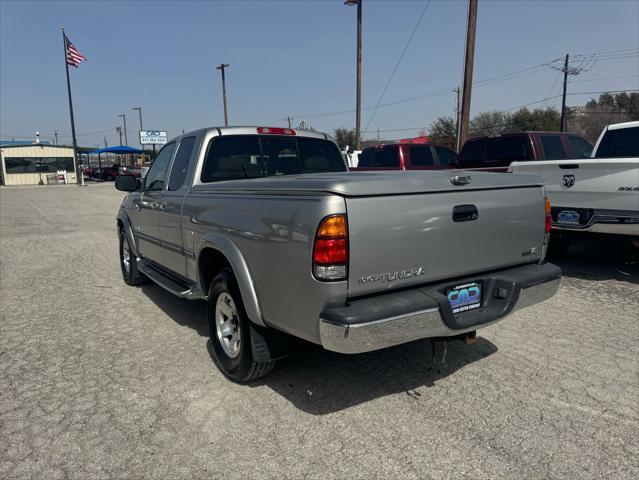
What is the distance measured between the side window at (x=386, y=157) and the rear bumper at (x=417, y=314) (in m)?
9.72

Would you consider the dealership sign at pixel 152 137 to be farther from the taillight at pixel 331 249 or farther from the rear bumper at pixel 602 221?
the taillight at pixel 331 249

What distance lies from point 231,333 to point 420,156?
32.9 ft

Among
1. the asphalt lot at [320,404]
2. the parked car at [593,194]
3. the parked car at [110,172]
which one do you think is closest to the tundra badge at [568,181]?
the parked car at [593,194]

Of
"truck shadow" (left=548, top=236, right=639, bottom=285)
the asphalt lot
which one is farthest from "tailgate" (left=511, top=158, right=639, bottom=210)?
the asphalt lot

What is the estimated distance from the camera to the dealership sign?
57681 mm

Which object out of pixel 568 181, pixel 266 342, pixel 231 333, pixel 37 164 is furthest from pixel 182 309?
pixel 37 164

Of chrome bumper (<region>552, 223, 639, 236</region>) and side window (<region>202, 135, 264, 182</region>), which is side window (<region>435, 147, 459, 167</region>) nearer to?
chrome bumper (<region>552, 223, 639, 236</region>)

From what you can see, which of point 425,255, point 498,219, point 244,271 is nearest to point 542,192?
point 498,219

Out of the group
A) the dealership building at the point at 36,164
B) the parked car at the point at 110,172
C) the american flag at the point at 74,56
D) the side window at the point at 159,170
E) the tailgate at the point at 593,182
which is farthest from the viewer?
the parked car at the point at 110,172

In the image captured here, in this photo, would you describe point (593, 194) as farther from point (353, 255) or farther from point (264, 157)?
point (353, 255)

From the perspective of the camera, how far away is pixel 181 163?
4.60 metres

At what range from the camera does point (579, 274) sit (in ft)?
21.9

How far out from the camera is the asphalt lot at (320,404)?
102 inches

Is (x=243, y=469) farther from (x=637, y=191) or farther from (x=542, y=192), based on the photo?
(x=637, y=191)
